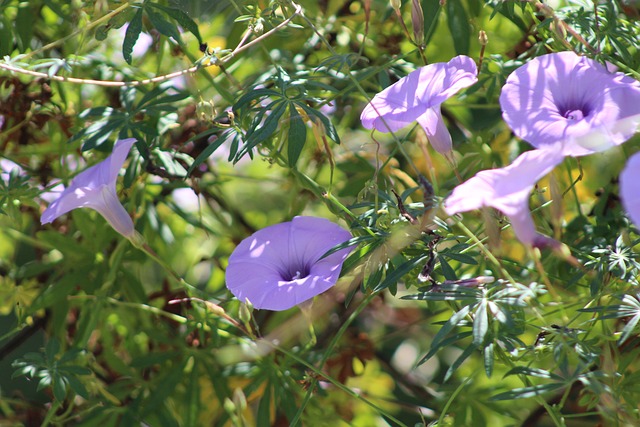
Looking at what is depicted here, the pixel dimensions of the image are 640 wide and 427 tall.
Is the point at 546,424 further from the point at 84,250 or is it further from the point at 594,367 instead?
the point at 84,250

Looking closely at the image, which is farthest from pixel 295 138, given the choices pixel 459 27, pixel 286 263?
pixel 459 27

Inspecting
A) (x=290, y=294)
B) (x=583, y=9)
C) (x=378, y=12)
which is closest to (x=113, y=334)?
(x=290, y=294)

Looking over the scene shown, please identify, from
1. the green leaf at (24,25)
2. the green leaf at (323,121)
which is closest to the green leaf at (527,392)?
the green leaf at (323,121)

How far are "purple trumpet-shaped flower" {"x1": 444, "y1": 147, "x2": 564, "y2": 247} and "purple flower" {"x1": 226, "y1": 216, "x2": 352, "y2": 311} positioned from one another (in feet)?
0.78

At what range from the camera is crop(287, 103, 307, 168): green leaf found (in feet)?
3.35

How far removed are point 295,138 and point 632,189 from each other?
484 mm

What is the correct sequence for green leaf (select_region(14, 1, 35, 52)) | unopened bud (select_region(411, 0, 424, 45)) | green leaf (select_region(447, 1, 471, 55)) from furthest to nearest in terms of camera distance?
green leaf (select_region(14, 1, 35, 52)) < green leaf (select_region(447, 1, 471, 55)) < unopened bud (select_region(411, 0, 424, 45))

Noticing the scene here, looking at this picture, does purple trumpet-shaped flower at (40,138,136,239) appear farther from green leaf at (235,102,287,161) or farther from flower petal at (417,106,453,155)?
flower petal at (417,106,453,155)

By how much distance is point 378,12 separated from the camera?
4.78 ft

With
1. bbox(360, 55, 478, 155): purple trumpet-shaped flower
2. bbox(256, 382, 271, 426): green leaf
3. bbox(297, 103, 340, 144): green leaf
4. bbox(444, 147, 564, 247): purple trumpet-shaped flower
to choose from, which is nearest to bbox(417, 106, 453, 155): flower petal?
bbox(360, 55, 478, 155): purple trumpet-shaped flower

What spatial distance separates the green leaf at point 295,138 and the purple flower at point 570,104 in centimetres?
29

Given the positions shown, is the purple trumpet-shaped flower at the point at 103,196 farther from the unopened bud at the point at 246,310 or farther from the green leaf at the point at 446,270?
the green leaf at the point at 446,270

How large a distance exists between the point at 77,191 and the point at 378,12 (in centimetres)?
68

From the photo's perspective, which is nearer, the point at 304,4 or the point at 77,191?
the point at 77,191
